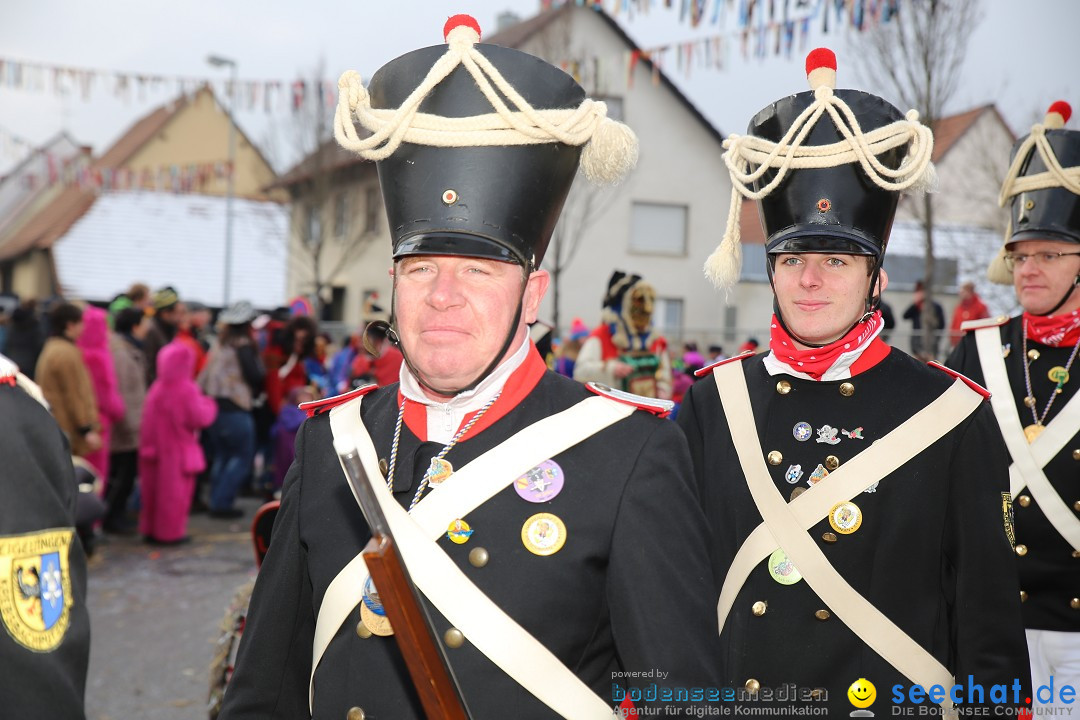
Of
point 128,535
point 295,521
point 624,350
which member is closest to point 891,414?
point 295,521

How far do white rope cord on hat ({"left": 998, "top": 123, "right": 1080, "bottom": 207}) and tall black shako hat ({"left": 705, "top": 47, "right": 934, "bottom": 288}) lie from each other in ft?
4.07

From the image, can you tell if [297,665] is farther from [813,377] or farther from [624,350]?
[624,350]

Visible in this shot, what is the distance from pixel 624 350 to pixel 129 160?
114 feet

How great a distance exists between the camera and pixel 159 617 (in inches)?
295

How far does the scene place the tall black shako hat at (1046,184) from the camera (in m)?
4.20

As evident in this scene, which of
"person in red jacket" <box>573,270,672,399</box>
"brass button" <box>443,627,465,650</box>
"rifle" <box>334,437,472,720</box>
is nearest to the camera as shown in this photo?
Answer: "rifle" <box>334,437,472,720</box>

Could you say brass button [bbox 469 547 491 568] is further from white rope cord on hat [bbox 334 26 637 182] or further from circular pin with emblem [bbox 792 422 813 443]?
circular pin with emblem [bbox 792 422 813 443]

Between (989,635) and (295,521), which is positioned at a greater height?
(295,521)

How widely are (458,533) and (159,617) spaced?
5975mm

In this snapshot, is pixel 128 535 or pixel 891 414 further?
pixel 128 535

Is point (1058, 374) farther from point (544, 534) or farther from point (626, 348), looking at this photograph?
point (626, 348)

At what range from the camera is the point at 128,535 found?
1013cm

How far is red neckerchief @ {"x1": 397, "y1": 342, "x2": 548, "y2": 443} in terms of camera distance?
241cm

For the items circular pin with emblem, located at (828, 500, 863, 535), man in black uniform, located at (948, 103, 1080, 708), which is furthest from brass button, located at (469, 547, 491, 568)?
man in black uniform, located at (948, 103, 1080, 708)
